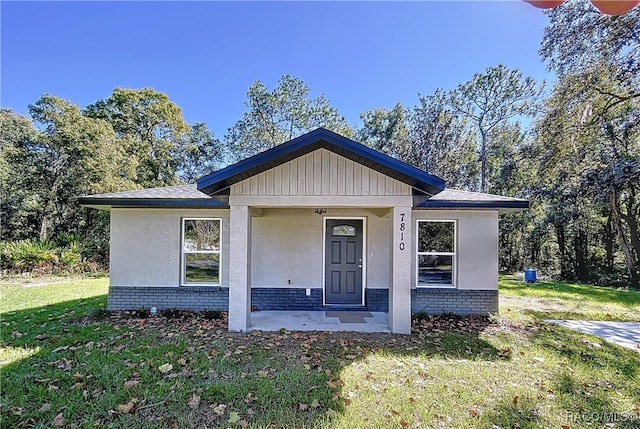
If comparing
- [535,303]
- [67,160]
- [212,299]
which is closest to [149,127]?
[67,160]

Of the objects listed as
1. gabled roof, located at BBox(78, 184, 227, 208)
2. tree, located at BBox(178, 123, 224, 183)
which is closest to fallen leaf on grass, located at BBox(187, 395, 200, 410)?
gabled roof, located at BBox(78, 184, 227, 208)

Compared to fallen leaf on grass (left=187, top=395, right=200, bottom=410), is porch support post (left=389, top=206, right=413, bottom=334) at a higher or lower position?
higher

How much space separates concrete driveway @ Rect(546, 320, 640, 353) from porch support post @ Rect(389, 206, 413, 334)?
3.90 metres

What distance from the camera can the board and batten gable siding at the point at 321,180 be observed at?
6680 mm

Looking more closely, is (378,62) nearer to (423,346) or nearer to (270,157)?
(270,157)

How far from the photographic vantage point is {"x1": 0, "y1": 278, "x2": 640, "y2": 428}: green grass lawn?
12.5 feet

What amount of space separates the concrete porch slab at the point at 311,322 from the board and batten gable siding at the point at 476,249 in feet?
7.46

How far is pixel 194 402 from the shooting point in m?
4.03

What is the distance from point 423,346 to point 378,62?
41.6 feet

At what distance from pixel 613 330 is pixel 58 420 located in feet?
32.4

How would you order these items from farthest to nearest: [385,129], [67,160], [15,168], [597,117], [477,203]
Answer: [385,129], [15,168], [67,160], [597,117], [477,203]

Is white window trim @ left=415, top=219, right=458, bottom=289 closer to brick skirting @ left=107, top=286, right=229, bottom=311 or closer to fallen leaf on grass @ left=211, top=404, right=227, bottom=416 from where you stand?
brick skirting @ left=107, top=286, right=229, bottom=311

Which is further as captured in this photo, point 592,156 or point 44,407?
point 592,156

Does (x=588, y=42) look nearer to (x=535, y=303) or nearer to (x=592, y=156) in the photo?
(x=592, y=156)
